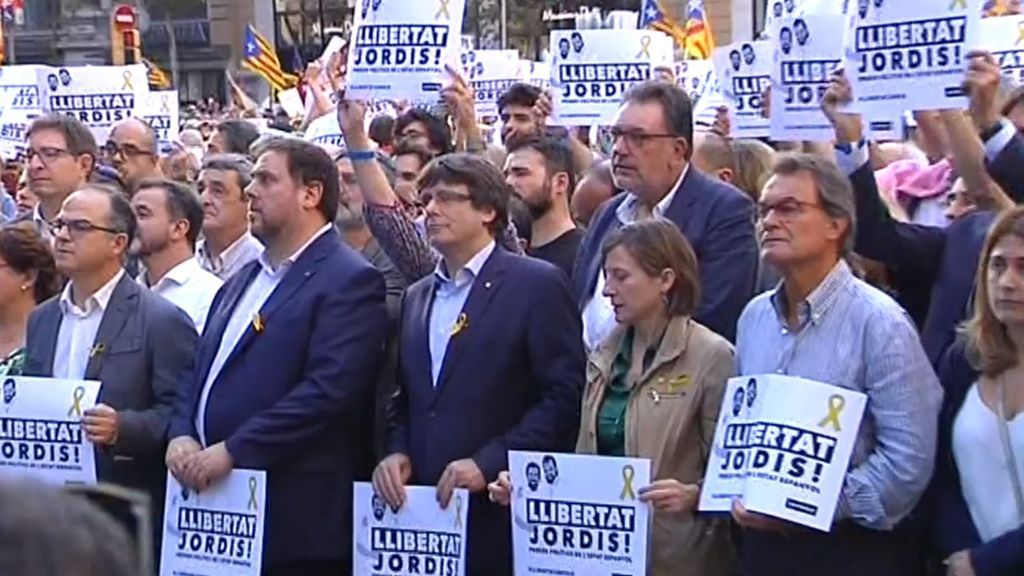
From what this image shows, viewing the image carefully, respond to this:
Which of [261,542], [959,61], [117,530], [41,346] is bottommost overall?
[261,542]

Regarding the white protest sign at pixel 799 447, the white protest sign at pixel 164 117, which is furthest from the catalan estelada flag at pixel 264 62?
the white protest sign at pixel 799 447

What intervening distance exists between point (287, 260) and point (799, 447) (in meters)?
2.04

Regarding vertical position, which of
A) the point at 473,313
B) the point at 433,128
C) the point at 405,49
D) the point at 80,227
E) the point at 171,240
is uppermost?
the point at 405,49

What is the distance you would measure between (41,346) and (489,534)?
1.84 meters

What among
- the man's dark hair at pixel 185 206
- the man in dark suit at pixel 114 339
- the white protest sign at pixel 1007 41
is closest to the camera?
the man in dark suit at pixel 114 339

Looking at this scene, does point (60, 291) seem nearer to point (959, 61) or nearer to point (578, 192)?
point (578, 192)

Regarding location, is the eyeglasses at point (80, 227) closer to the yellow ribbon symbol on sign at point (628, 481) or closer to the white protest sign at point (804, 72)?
the yellow ribbon symbol on sign at point (628, 481)

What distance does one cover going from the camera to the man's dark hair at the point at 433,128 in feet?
29.4

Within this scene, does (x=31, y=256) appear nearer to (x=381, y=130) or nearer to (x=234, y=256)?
(x=234, y=256)

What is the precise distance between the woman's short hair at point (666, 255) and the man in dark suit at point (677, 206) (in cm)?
48

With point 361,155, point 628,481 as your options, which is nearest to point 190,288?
point 361,155

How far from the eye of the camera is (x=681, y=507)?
4.77 m

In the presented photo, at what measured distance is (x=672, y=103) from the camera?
580 centimetres

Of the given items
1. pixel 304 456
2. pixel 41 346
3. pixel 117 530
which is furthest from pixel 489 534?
pixel 117 530
